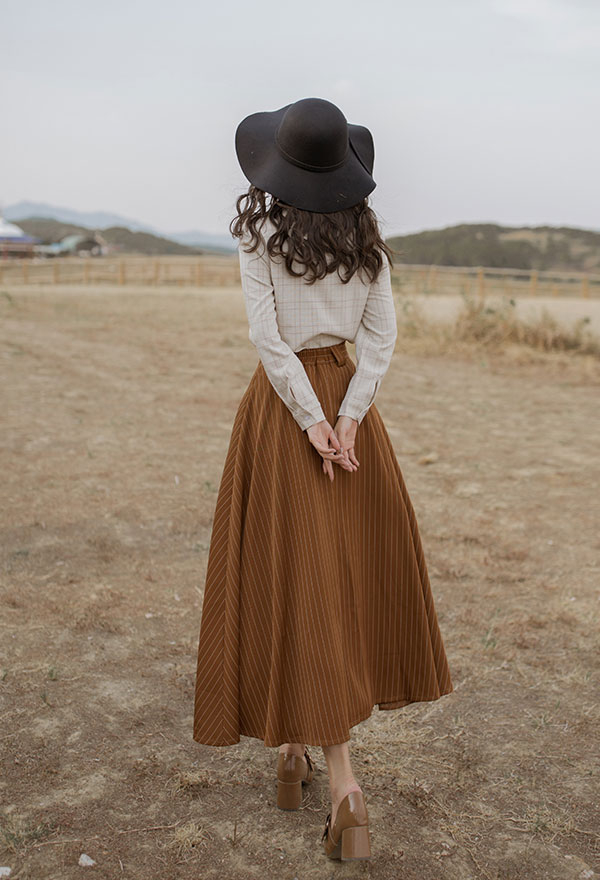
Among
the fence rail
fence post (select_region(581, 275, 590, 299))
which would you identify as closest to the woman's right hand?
the fence rail

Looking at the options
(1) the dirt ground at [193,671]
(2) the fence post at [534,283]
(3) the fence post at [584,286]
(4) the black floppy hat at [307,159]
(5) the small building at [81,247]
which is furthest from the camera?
(5) the small building at [81,247]

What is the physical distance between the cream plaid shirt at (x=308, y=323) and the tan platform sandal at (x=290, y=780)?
2.95ft

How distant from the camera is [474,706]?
280 cm

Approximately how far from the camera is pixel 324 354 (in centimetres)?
202

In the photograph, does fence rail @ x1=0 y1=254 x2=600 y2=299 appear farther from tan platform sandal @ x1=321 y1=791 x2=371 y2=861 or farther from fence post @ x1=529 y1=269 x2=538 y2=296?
tan platform sandal @ x1=321 y1=791 x2=371 y2=861

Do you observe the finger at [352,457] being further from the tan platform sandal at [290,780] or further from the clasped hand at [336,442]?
the tan platform sandal at [290,780]

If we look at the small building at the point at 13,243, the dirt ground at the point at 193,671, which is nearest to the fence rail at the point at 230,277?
the small building at the point at 13,243

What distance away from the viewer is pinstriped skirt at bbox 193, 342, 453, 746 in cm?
193

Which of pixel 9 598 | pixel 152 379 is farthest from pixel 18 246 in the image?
pixel 9 598

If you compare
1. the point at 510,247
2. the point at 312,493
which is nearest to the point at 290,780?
the point at 312,493

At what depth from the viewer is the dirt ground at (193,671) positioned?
2.07m

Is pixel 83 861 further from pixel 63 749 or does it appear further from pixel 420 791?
pixel 420 791

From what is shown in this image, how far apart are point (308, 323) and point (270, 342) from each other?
11 centimetres

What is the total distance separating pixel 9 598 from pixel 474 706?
1.88 meters
